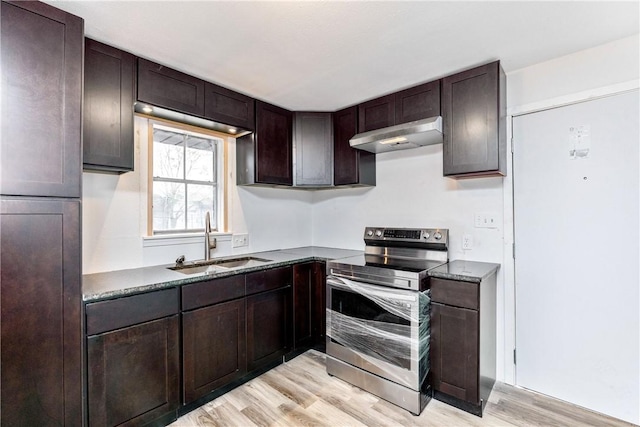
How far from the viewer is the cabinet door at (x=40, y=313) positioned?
1.38 m

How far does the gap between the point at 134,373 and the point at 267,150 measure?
1.96 m

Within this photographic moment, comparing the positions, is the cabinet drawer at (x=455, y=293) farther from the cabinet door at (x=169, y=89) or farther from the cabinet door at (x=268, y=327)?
the cabinet door at (x=169, y=89)

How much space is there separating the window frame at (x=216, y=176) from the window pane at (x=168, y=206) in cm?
6

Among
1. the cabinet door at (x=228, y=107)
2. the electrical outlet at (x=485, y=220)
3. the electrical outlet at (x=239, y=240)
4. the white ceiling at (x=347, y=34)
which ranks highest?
the white ceiling at (x=347, y=34)

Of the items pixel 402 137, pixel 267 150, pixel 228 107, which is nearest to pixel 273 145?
pixel 267 150

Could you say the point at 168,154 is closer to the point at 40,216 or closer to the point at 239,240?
the point at 239,240

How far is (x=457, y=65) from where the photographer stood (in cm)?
219

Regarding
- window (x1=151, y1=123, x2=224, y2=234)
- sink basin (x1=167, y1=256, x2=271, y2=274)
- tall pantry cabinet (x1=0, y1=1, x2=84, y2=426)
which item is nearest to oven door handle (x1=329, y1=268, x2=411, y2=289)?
sink basin (x1=167, y1=256, x2=271, y2=274)

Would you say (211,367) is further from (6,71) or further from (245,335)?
(6,71)

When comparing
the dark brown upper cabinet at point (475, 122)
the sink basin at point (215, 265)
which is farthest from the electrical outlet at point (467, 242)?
the sink basin at point (215, 265)

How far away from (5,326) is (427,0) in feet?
8.13

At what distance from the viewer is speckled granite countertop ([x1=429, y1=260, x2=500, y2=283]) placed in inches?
77.8

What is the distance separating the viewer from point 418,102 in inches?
97.9

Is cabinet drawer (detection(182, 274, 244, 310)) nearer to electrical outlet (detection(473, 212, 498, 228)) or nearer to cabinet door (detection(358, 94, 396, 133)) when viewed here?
cabinet door (detection(358, 94, 396, 133))
